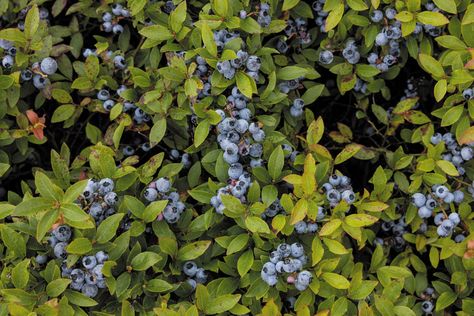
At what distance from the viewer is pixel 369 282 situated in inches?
86.5

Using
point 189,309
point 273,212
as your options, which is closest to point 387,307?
point 273,212

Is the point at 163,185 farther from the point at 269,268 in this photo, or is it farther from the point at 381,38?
the point at 381,38

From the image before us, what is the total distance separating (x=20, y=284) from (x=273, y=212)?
0.85 metres

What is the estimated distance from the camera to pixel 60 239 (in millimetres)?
2092

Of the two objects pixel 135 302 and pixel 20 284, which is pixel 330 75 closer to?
pixel 135 302

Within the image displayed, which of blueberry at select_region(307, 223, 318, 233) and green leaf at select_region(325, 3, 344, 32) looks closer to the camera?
blueberry at select_region(307, 223, 318, 233)

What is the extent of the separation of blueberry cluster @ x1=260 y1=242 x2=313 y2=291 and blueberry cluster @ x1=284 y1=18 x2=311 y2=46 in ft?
2.77

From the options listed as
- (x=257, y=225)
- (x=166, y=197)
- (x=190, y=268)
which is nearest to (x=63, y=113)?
(x=166, y=197)

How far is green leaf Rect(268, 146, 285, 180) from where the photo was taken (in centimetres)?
223

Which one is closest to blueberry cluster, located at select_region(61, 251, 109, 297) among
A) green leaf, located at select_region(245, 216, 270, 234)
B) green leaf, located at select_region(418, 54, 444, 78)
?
green leaf, located at select_region(245, 216, 270, 234)

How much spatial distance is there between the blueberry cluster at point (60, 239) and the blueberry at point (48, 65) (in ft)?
2.21

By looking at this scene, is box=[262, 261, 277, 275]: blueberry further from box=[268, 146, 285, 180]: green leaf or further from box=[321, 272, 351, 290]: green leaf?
box=[268, 146, 285, 180]: green leaf

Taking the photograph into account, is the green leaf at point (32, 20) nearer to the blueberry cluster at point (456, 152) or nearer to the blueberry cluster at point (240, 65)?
the blueberry cluster at point (240, 65)

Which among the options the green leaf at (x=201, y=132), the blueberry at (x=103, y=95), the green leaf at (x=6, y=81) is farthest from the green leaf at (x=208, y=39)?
the green leaf at (x=6, y=81)
